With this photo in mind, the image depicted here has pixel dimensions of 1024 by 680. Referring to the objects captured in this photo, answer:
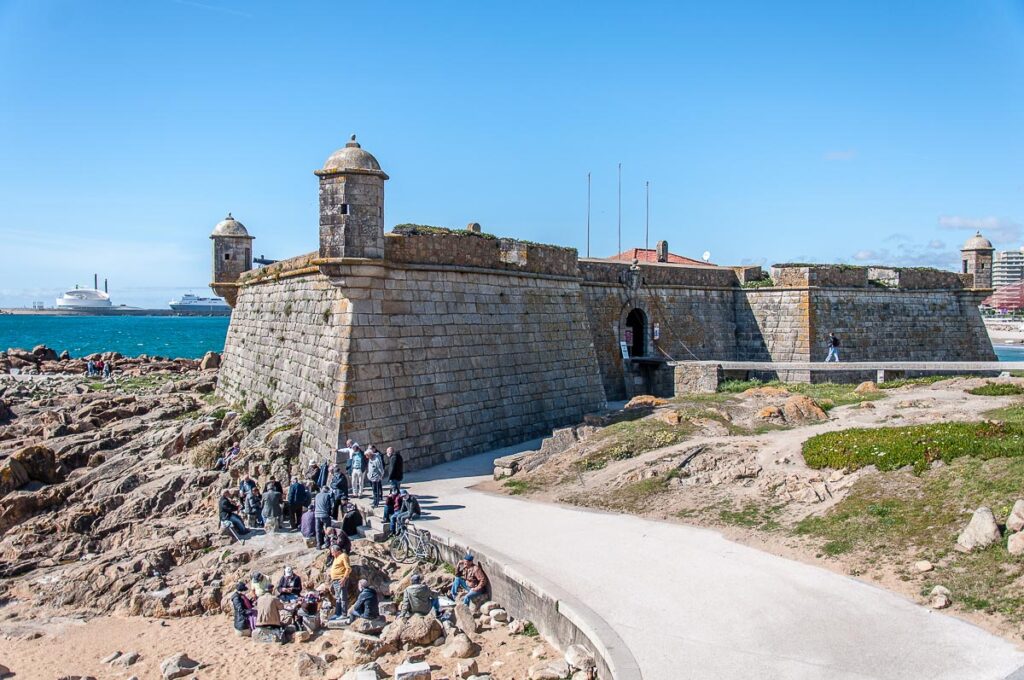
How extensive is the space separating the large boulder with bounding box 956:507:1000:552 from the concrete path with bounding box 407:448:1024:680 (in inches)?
57.1

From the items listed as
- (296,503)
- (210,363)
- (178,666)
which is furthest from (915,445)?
(210,363)

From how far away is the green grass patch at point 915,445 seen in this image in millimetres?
12844

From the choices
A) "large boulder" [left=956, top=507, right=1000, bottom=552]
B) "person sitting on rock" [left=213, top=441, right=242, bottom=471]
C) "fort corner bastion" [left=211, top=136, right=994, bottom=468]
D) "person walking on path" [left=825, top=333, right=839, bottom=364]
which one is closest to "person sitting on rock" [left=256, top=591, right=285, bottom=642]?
"fort corner bastion" [left=211, top=136, right=994, bottom=468]

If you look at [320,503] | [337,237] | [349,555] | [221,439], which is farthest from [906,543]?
[221,439]

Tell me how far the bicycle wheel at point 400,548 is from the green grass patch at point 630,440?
13.9 feet

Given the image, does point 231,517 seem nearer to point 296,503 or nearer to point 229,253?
point 296,503

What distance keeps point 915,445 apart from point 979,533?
10.9 feet

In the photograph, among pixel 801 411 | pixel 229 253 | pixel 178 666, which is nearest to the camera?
pixel 178 666

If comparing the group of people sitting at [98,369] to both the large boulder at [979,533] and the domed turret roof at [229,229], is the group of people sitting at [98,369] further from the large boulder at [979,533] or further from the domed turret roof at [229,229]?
the large boulder at [979,533]

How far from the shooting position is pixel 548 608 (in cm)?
1005

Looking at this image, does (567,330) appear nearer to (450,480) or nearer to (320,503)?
(450,480)

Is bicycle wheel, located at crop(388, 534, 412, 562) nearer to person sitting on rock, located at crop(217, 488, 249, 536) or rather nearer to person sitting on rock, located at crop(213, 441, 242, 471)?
person sitting on rock, located at crop(217, 488, 249, 536)

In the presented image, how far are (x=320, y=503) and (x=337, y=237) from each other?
19.5ft

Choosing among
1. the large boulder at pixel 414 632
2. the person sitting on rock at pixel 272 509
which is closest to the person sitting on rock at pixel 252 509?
the person sitting on rock at pixel 272 509
